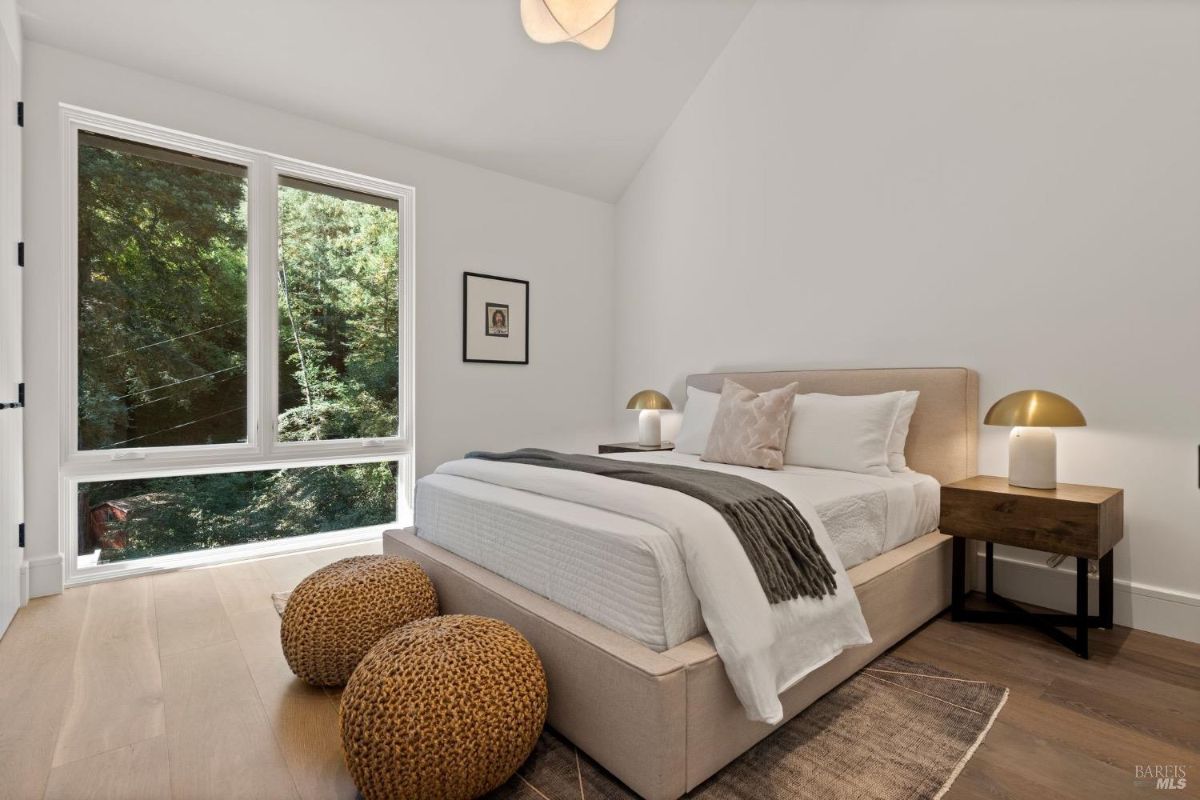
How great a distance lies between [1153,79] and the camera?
229 cm

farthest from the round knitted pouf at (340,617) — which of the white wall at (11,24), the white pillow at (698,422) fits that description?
the white wall at (11,24)

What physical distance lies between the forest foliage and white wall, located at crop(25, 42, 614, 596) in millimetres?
176

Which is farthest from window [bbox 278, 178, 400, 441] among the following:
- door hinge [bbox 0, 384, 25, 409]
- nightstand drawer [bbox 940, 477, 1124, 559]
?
nightstand drawer [bbox 940, 477, 1124, 559]

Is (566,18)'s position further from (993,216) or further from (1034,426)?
(1034,426)

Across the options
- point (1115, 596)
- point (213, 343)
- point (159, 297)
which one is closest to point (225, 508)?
point (213, 343)

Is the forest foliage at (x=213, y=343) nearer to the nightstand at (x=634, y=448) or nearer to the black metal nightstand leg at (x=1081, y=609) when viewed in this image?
the nightstand at (x=634, y=448)

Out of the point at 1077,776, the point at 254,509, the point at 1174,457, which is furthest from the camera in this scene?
the point at 254,509

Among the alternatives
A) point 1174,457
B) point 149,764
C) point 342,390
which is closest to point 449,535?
point 149,764

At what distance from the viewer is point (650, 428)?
4070mm

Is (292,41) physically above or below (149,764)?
above

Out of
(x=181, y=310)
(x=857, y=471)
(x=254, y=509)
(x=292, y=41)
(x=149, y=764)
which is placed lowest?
→ (x=149, y=764)

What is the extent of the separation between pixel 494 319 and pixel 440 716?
10.6ft

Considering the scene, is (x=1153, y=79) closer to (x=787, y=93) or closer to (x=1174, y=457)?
(x=1174, y=457)

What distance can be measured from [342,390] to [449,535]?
1780 mm
